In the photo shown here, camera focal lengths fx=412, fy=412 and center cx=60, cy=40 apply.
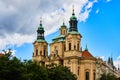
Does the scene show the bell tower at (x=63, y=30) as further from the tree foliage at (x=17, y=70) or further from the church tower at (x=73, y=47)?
the tree foliage at (x=17, y=70)

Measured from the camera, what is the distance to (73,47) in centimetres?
12925

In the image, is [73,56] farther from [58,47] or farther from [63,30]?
[63,30]

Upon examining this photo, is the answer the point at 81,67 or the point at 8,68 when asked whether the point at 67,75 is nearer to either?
the point at 81,67

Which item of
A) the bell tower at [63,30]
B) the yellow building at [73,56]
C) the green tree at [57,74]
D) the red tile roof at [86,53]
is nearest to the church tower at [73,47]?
the yellow building at [73,56]

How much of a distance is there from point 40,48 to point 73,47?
17921 millimetres

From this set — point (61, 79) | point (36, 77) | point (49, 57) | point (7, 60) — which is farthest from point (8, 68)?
point (49, 57)

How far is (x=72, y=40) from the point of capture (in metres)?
130

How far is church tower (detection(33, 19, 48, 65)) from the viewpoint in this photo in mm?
142375

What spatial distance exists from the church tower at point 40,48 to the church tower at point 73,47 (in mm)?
13795

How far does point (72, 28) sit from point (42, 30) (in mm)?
18571

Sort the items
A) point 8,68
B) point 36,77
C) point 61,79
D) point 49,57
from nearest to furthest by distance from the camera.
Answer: point 8,68 → point 36,77 → point 61,79 → point 49,57

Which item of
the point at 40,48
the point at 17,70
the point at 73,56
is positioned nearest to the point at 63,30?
the point at 40,48

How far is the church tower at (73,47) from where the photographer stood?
127000mm

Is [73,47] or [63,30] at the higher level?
[63,30]
